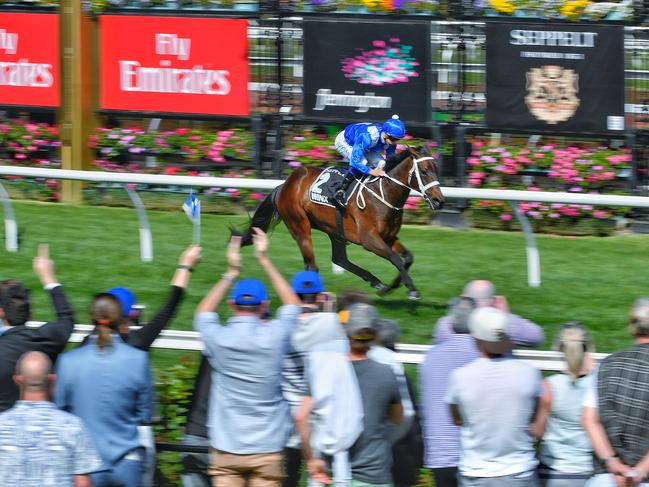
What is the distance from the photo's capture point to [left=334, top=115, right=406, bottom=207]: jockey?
28.3 ft

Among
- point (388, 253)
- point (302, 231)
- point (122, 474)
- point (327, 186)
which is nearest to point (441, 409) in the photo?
point (122, 474)

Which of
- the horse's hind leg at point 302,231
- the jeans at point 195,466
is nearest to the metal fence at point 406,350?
the jeans at point 195,466

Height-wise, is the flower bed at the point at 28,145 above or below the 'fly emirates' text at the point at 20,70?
below

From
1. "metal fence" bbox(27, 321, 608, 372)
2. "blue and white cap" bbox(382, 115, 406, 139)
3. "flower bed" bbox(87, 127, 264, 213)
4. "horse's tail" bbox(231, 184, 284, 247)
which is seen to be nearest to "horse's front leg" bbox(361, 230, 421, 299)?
"blue and white cap" bbox(382, 115, 406, 139)

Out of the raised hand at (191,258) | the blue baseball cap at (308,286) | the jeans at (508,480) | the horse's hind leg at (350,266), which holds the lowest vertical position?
the jeans at (508,480)

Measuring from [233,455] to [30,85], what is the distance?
831 centimetres

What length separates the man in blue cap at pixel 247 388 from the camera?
469cm

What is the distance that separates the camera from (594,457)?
453 centimetres

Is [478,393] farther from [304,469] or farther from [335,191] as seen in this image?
[335,191]

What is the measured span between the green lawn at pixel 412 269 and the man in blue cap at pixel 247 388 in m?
2.70

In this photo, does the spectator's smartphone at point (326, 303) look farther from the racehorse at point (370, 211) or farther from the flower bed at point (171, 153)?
the flower bed at point (171, 153)

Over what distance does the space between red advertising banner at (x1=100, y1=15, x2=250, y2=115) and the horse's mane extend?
3.40m

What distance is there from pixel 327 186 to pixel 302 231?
40 centimetres

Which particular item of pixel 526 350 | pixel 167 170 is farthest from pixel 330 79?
pixel 526 350
